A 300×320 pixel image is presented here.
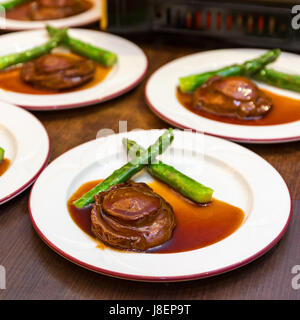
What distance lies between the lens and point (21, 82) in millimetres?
2180

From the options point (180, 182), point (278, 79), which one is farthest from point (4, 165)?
point (278, 79)

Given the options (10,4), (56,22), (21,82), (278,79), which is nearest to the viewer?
(278,79)

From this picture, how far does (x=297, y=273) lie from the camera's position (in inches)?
50.0

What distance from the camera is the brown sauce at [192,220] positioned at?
4.32ft

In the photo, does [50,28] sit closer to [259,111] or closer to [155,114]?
[155,114]

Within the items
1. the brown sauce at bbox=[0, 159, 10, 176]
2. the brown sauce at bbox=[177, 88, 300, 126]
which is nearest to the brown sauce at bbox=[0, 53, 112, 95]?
the brown sauce at bbox=[177, 88, 300, 126]

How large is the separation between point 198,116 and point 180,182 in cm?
42

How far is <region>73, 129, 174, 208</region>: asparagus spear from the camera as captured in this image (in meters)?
1.46

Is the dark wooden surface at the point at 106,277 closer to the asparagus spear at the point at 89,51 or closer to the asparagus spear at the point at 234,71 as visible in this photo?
the asparagus spear at the point at 234,71

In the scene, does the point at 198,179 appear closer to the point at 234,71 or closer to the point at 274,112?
the point at 274,112

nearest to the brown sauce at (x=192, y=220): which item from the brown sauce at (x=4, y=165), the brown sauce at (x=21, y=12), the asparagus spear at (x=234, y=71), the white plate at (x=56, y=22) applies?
the brown sauce at (x=4, y=165)

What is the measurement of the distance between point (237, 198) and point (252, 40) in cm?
113

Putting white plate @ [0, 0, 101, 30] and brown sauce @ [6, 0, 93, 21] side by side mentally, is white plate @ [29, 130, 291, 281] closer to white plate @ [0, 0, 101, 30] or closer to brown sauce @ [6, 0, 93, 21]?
white plate @ [0, 0, 101, 30]
